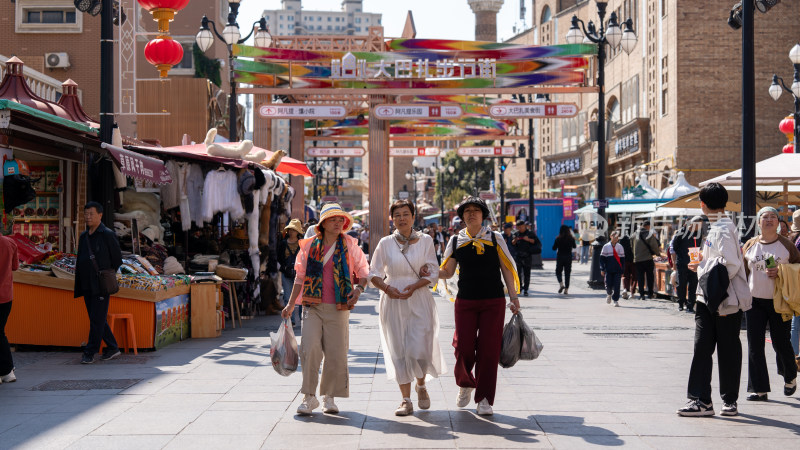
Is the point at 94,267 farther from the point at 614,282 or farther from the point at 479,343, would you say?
the point at 614,282

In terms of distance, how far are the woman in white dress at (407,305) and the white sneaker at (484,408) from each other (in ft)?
1.43

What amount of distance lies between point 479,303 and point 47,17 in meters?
25.8

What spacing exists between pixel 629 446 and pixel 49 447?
3818 millimetres

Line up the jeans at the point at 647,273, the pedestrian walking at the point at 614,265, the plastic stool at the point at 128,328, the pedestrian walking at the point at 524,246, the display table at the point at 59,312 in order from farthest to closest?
the pedestrian walking at the point at 524,246 → the jeans at the point at 647,273 → the pedestrian walking at the point at 614,265 → the display table at the point at 59,312 → the plastic stool at the point at 128,328

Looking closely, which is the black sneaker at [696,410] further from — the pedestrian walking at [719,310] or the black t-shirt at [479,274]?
the black t-shirt at [479,274]

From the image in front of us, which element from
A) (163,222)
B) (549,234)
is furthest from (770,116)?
(163,222)

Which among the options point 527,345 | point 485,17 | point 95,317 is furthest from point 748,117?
point 485,17

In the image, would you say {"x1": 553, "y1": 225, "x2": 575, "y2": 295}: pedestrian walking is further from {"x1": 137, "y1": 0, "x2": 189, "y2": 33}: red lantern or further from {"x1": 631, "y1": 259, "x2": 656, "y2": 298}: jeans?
{"x1": 137, "y1": 0, "x2": 189, "y2": 33}: red lantern

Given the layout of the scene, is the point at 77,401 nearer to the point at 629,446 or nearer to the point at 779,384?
the point at 629,446

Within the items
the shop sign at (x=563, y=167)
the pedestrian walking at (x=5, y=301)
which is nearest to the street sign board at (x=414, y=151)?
the pedestrian walking at (x=5, y=301)

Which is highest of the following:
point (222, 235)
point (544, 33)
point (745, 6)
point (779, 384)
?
point (544, 33)

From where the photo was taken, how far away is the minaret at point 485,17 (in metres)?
111

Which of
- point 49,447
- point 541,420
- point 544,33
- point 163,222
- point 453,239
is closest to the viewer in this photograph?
point 49,447

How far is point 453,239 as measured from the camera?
7.82m
